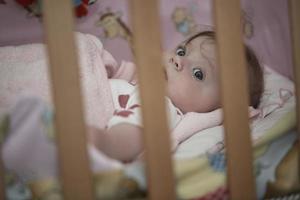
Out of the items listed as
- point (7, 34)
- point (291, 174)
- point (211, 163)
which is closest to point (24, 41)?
point (7, 34)

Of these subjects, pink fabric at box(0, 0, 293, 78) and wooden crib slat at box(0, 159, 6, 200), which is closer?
wooden crib slat at box(0, 159, 6, 200)

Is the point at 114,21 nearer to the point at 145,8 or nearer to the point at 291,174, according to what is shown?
the point at 145,8

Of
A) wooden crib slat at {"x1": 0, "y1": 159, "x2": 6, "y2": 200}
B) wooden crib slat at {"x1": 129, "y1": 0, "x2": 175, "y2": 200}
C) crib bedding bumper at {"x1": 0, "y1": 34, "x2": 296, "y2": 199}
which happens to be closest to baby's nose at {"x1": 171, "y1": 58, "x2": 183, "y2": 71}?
crib bedding bumper at {"x1": 0, "y1": 34, "x2": 296, "y2": 199}

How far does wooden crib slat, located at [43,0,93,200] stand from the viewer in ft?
2.62

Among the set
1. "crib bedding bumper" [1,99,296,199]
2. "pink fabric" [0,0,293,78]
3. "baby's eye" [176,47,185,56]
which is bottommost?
"crib bedding bumper" [1,99,296,199]

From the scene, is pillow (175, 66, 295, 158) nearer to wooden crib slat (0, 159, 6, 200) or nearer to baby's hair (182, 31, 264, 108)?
baby's hair (182, 31, 264, 108)

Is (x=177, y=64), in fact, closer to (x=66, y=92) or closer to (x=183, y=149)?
(x=183, y=149)

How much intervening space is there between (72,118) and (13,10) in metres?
0.52

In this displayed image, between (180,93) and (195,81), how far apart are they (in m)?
0.05

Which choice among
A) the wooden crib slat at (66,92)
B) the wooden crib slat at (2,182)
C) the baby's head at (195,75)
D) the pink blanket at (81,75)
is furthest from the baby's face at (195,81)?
the wooden crib slat at (2,182)

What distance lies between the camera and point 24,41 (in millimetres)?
1133

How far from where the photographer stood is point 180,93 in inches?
40.7

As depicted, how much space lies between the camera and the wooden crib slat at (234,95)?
34.2 inches

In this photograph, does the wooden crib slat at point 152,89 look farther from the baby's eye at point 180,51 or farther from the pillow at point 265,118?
the baby's eye at point 180,51
